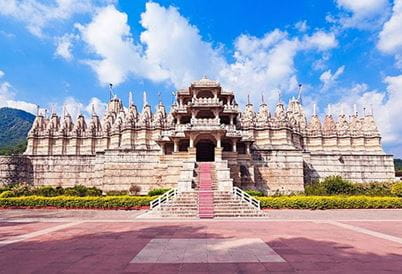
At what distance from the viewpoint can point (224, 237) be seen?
1209 cm

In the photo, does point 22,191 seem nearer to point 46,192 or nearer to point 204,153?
point 46,192

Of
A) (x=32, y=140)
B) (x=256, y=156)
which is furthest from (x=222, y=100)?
(x=32, y=140)

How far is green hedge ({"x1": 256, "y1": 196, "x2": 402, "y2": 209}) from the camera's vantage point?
919 inches

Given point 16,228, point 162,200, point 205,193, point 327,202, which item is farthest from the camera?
point 327,202

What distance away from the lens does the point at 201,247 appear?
1012 cm

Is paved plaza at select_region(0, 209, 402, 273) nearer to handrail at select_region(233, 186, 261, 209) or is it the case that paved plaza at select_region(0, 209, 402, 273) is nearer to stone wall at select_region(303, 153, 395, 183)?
handrail at select_region(233, 186, 261, 209)

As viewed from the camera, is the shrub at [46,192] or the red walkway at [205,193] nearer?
the red walkway at [205,193]

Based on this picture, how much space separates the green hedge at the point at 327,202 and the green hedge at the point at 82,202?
9909mm

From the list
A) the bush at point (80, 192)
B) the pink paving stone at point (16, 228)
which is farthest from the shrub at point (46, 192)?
the pink paving stone at point (16, 228)

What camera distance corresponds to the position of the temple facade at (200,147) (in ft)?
104

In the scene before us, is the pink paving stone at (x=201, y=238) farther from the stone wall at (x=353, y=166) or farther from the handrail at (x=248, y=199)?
the stone wall at (x=353, y=166)

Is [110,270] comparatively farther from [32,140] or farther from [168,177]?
[32,140]

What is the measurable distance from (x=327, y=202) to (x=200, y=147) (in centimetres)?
1640

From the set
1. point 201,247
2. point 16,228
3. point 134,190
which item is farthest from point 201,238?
point 134,190
